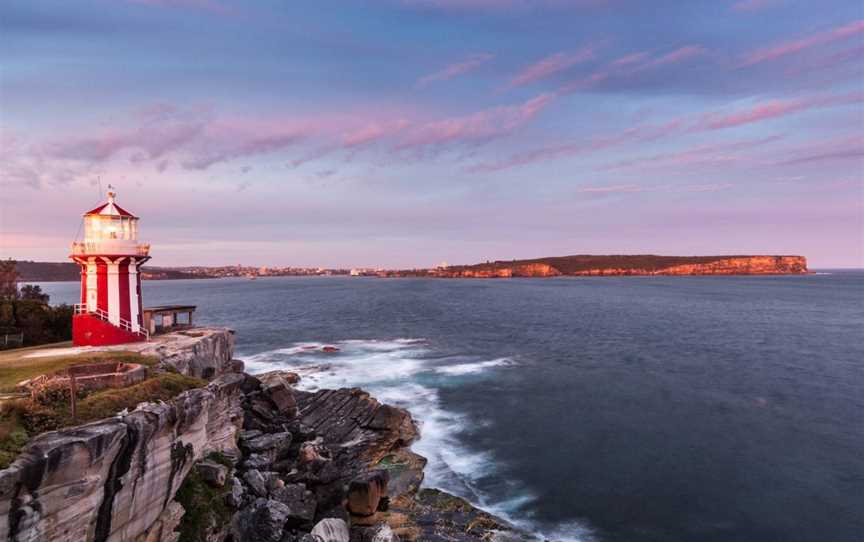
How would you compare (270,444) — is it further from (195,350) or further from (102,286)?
(102,286)

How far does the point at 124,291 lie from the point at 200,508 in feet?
46.1

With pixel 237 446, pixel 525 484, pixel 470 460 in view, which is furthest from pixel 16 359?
pixel 525 484

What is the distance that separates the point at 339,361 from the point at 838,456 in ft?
120

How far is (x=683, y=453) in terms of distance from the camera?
2366cm

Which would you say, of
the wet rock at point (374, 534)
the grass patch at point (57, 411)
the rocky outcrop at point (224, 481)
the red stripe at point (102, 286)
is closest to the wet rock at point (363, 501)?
the rocky outcrop at point (224, 481)

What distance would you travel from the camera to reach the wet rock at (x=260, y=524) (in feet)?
46.6

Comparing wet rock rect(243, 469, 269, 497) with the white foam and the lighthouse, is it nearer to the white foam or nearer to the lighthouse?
the lighthouse

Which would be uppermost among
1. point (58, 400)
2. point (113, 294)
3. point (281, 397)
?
point (113, 294)

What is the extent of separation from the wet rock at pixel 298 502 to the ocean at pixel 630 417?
241 inches

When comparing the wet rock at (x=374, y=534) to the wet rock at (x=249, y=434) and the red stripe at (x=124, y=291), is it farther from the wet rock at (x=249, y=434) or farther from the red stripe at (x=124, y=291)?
the red stripe at (x=124, y=291)

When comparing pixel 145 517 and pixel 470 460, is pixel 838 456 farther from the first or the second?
pixel 145 517

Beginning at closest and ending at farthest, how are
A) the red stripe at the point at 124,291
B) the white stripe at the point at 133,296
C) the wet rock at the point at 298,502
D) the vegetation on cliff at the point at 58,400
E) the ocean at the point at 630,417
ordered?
the vegetation on cliff at the point at 58,400 < the wet rock at the point at 298,502 < the ocean at the point at 630,417 < the red stripe at the point at 124,291 < the white stripe at the point at 133,296

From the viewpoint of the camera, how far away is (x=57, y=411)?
11828mm

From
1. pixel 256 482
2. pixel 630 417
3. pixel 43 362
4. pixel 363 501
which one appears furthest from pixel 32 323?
pixel 630 417
